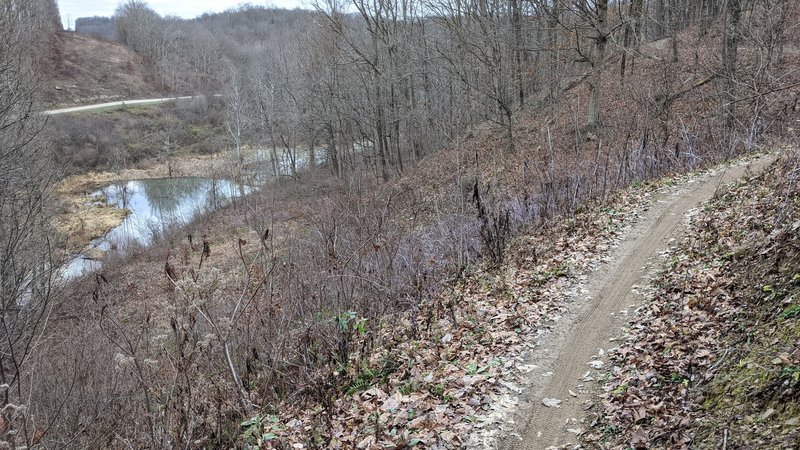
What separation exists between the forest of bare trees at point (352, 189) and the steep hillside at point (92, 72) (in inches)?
736

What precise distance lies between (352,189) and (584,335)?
921cm

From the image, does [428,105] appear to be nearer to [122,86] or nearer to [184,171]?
[184,171]

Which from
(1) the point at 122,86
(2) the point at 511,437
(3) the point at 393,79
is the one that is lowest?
(2) the point at 511,437

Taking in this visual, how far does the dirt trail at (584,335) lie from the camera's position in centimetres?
456

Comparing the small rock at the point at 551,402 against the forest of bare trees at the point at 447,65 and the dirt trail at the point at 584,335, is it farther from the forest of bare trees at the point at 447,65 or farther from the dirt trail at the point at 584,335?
the forest of bare trees at the point at 447,65

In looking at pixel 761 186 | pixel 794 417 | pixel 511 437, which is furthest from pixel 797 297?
pixel 761 186

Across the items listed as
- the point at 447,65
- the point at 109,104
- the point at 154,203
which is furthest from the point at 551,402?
the point at 109,104

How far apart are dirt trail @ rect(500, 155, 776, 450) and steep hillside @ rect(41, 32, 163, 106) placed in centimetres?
6203

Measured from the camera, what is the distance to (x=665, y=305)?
19.0ft

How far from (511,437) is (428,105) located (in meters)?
26.9

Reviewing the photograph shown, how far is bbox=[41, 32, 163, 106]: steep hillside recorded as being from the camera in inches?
2288

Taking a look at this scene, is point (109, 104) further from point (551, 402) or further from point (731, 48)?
point (551, 402)

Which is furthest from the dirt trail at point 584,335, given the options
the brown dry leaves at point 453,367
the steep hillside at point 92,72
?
the steep hillside at point 92,72

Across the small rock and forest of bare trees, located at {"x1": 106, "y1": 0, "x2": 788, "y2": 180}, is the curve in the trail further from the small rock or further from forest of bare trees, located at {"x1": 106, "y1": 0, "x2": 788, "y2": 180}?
the small rock
